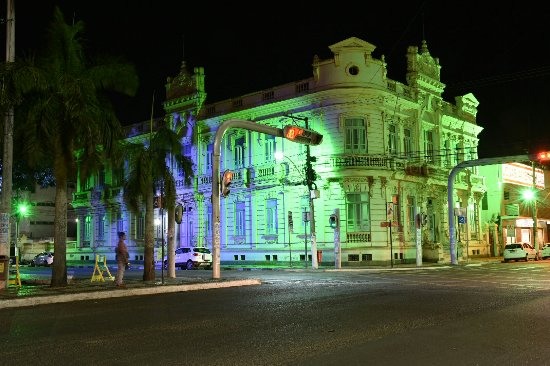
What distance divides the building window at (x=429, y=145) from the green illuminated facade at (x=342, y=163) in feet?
0.32

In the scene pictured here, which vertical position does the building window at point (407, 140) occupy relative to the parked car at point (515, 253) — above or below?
above

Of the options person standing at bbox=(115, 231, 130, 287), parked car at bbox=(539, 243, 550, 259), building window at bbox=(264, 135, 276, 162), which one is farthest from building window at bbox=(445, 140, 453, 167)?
person standing at bbox=(115, 231, 130, 287)

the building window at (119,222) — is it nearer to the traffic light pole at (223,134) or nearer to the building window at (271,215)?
the building window at (271,215)

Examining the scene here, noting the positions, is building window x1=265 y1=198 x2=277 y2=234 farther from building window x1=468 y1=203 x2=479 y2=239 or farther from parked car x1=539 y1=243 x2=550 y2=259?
parked car x1=539 y1=243 x2=550 y2=259

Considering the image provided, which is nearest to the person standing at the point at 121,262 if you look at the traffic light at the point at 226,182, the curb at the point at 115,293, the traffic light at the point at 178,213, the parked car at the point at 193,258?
the curb at the point at 115,293

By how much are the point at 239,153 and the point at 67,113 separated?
26.1 meters

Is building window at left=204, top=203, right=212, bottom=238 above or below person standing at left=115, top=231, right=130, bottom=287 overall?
above

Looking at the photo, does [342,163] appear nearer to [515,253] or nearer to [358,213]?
[358,213]

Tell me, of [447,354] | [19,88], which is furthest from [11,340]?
[19,88]

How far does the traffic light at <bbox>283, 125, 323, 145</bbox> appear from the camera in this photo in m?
22.5

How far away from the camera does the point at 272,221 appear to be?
41.9 metres

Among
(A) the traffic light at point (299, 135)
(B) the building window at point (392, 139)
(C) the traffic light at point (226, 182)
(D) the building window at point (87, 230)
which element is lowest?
(D) the building window at point (87, 230)

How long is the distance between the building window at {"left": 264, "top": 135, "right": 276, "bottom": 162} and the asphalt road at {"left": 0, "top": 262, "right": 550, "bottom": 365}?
25.1 metres

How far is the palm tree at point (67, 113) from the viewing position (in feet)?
61.6
